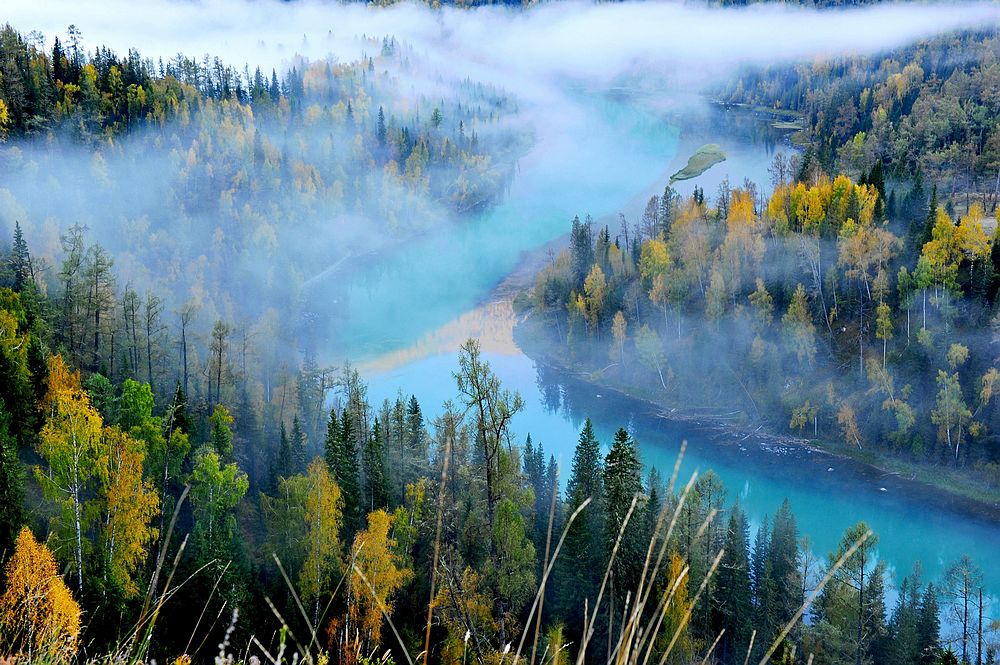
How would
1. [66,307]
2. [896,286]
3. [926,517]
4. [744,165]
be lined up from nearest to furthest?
[66,307] < [926,517] < [896,286] < [744,165]

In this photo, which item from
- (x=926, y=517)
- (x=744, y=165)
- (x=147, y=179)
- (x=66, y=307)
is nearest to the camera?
(x=66, y=307)

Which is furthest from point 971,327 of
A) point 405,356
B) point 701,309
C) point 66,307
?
point 66,307

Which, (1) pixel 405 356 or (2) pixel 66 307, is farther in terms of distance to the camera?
(1) pixel 405 356

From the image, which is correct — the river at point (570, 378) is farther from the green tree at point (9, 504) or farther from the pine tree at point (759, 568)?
the green tree at point (9, 504)

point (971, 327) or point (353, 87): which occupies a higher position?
point (353, 87)

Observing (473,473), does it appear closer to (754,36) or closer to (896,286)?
(896,286)

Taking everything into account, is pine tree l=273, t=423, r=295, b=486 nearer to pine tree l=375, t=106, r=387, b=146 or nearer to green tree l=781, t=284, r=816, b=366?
green tree l=781, t=284, r=816, b=366

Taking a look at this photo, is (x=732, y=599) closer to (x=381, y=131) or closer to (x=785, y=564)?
(x=785, y=564)
